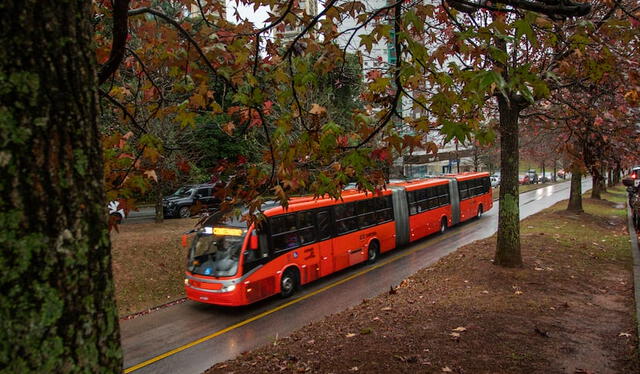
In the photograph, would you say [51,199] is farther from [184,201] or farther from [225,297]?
[184,201]

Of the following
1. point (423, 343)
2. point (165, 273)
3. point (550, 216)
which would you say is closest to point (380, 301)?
point (423, 343)

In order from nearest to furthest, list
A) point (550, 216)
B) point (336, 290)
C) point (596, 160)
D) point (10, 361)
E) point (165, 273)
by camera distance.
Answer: point (10, 361)
point (596, 160)
point (336, 290)
point (165, 273)
point (550, 216)

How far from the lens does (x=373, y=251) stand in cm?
1591

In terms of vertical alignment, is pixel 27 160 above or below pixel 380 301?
above

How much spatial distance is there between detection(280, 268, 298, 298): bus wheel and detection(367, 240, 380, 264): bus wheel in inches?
161

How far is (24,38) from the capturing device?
67.1 inches

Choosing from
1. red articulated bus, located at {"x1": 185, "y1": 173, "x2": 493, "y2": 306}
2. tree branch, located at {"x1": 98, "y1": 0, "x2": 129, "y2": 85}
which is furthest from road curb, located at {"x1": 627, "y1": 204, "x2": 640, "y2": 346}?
tree branch, located at {"x1": 98, "y1": 0, "x2": 129, "y2": 85}

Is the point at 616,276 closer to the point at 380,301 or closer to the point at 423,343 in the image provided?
the point at 380,301

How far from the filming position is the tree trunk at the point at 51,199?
1.65 metres

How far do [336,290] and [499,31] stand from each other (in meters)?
9.56

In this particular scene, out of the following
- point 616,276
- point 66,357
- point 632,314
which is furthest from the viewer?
point 616,276

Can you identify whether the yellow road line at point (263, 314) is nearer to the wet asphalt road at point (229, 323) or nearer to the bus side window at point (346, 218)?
the wet asphalt road at point (229, 323)

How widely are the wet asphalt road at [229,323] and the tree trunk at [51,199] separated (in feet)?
21.4

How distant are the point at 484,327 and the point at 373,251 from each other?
9.45 m
